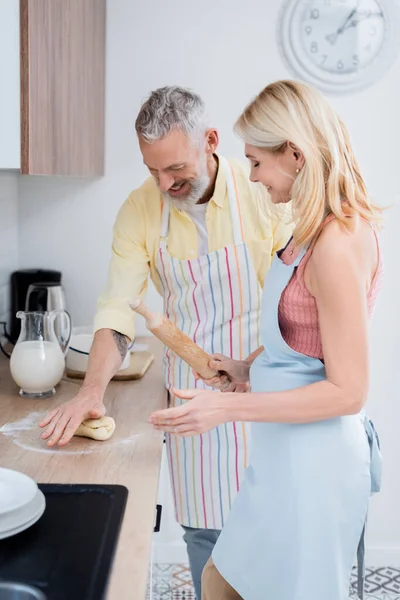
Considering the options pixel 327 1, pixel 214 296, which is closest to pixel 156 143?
pixel 214 296

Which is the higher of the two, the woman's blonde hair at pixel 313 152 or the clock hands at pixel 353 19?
Result: the clock hands at pixel 353 19

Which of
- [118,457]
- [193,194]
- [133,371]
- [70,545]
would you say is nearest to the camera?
[70,545]

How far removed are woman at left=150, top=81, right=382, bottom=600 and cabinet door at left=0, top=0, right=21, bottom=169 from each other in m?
0.51

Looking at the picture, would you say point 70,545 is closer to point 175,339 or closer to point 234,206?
point 175,339

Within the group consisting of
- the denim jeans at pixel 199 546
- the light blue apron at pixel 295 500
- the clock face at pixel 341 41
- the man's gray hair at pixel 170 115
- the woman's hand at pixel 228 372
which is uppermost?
the clock face at pixel 341 41

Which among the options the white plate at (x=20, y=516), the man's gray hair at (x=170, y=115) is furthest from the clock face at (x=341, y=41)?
the white plate at (x=20, y=516)

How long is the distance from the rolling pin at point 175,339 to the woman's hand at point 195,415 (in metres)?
0.25

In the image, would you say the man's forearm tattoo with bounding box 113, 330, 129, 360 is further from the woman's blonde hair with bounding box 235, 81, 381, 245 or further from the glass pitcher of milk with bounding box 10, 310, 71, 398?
the woman's blonde hair with bounding box 235, 81, 381, 245

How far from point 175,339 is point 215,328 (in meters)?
0.39

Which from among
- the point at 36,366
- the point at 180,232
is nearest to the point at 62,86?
the point at 180,232

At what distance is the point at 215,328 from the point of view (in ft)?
6.51

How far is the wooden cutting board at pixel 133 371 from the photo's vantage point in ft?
6.81

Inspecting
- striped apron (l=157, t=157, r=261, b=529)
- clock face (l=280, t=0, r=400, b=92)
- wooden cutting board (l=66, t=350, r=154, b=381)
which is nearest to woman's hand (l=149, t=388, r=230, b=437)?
striped apron (l=157, t=157, r=261, b=529)

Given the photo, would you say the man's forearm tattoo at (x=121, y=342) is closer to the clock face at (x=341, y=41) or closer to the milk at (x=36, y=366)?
the milk at (x=36, y=366)
